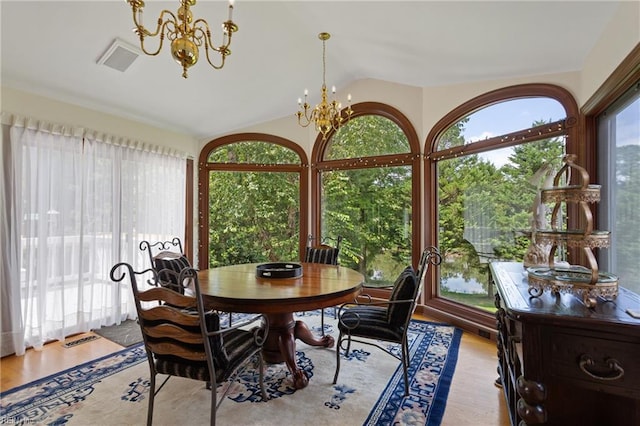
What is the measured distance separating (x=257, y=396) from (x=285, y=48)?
3371 millimetres

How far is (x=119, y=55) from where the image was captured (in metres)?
2.87

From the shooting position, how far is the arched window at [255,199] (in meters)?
5.06

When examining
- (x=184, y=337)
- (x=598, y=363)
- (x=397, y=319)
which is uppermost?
(x=598, y=363)

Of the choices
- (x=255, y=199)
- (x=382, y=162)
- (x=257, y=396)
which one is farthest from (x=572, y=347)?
(x=255, y=199)

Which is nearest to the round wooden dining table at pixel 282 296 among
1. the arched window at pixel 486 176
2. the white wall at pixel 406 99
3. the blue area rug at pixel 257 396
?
the blue area rug at pixel 257 396

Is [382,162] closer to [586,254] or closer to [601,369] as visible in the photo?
[586,254]

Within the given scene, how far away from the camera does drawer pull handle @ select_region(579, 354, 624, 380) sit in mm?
1169

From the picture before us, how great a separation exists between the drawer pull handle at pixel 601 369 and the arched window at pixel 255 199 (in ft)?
13.2

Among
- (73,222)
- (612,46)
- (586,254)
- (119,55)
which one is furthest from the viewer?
(73,222)

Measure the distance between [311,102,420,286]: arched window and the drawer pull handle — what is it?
2990mm

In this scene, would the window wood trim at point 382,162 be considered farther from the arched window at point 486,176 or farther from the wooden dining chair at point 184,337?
the wooden dining chair at point 184,337

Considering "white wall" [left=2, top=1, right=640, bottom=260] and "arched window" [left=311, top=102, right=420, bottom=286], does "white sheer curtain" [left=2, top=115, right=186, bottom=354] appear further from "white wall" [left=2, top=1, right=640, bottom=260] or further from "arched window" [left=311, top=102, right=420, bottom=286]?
"arched window" [left=311, top=102, right=420, bottom=286]

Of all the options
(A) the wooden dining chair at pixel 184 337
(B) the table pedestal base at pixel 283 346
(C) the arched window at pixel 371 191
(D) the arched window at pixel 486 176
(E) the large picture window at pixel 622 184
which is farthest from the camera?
(C) the arched window at pixel 371 191

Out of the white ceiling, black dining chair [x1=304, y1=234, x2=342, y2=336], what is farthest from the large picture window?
black dining chair [x1=304, y1=234, x2=342, y2=336]
